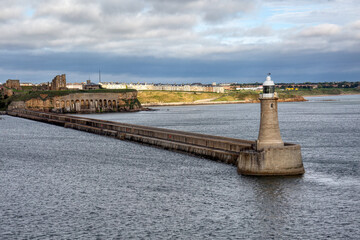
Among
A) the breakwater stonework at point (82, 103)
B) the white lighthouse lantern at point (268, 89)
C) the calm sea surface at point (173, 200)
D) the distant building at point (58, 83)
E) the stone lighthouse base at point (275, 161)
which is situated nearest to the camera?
the calm sea surface at point (173, 200)

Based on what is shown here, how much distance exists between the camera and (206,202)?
982 inches

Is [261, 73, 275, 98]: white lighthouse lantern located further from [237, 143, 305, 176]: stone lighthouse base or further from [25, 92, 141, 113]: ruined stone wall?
[25, 92, 141, 113]: ruined stone wall

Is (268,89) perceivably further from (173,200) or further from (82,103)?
(82,103)

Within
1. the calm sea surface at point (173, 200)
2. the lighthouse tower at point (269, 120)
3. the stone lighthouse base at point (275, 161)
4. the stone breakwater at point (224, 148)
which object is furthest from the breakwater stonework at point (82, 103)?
the stone lighthouse base at point (275, 161)

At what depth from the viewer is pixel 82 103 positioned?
164 meters

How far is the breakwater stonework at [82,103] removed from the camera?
154m

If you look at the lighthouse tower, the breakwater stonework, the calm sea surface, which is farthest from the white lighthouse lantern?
the breakwater stonework

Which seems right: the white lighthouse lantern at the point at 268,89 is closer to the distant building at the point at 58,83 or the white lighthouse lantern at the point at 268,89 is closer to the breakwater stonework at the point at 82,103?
the breakwater stonework at the point at 82,103

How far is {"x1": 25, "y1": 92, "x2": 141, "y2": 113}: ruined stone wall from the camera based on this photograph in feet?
508

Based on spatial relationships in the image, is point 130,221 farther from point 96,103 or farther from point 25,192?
point 96,103

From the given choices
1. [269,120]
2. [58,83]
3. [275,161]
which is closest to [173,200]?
[275,161]

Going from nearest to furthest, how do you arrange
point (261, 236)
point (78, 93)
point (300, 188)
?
1. point (261, 236)
2. point (300, 188)
3. point (78, 93)

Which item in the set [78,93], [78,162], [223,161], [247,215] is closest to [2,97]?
[78,93]

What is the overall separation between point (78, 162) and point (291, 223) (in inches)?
973
